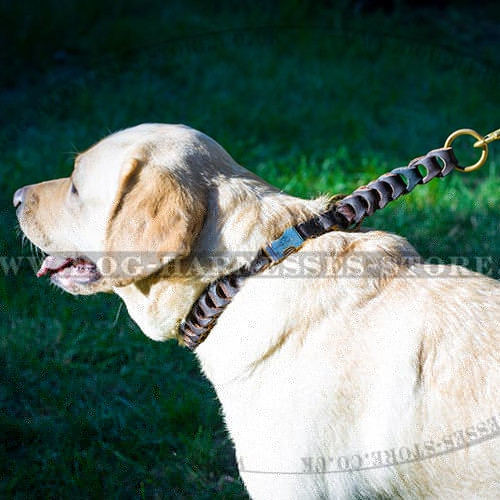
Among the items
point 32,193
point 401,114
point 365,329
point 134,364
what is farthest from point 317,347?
point 401,114

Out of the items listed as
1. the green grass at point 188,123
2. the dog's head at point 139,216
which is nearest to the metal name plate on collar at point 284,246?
the dog's head at point 139,216

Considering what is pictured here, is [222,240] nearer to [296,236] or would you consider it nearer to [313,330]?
[296,236]

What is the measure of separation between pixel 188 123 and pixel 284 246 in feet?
14.9

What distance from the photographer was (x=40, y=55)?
804cm

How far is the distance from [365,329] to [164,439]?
160 cm

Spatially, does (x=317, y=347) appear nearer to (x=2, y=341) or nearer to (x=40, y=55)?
(x=2, y=341)

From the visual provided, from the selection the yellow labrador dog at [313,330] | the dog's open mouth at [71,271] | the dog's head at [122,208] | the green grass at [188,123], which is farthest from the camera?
the green grass at [188,123]

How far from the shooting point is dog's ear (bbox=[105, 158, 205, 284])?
2.40 meters

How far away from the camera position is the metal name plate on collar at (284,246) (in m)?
2.42

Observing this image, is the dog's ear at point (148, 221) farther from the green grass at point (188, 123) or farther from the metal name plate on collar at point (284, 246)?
the green grass at point (188, 123)

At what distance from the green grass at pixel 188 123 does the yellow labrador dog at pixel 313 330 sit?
42.4 inches

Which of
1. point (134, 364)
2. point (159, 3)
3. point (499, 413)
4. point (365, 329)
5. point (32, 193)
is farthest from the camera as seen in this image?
point (159, 3)

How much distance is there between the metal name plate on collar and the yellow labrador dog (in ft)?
0.16

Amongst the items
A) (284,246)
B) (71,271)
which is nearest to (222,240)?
(284,246)
